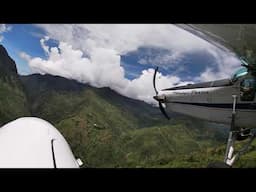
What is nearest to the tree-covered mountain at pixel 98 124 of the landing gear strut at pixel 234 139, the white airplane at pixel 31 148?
the landing gear strut at pixel 234 139

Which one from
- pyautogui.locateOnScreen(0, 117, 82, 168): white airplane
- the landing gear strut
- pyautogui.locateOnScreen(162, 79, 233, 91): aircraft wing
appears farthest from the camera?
pyautogui.locateOnScreen(162, 79, 233, 91): aircraft wing

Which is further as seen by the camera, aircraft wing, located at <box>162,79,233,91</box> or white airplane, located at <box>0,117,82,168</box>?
aircraft wing, located at <box>162,79,233,91</box>

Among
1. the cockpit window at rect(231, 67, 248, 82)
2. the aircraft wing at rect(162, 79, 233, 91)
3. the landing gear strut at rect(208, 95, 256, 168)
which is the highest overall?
the cockpit window at rect(231, 67, 248, 82)

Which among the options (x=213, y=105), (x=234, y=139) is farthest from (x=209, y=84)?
(x=234, y=139)

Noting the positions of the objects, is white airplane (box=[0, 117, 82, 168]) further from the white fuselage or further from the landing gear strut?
the white fuselage

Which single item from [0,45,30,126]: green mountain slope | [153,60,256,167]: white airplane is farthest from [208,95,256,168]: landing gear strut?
[0,45,30,126]: green mountain slope

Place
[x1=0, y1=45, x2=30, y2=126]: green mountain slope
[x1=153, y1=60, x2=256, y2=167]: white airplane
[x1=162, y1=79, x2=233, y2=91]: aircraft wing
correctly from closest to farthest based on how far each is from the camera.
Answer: [x1=153, y1=60, x2=256, y2=167]: white airplane < [x1=162, y1=79, x2=233, y2=91]: aircraft wing < [x1=0, y1=45, x2=30, y2=126]: green mountain slope

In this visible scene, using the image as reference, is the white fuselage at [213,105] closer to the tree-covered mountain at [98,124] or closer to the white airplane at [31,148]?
the white airplane at [31,148]

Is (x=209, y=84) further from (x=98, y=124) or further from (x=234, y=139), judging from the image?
(x=98, y=124)
